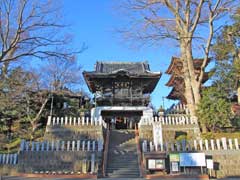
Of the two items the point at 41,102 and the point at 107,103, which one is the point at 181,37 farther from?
the point at 41,102

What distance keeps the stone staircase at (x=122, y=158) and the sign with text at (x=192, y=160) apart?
6.70 feet

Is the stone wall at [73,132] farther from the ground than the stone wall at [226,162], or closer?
farther from the ground

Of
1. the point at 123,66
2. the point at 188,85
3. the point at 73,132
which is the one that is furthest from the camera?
the point at 123,66

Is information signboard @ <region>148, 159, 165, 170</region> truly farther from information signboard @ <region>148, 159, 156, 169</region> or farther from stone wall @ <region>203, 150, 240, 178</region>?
stone wall @ <region>203, 150, 240, 178</region>

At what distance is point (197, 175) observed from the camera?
34.1 ft

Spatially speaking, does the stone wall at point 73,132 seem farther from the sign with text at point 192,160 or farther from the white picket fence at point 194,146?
the sign with text at point 192,160

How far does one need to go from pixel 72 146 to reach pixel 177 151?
5.04 meters

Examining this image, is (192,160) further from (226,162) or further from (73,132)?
(73,132)

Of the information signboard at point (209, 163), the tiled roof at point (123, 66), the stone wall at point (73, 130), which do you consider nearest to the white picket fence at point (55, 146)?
the stone wall at point (73, 130)

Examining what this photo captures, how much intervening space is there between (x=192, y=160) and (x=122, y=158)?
345 centimetres

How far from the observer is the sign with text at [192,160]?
1066cm

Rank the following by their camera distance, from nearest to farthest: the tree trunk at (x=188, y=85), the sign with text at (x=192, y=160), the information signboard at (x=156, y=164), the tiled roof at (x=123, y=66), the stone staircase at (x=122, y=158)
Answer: the sign with text at (x=192, y=160)
the information signboard at (x=156, y=164)
the stone staircase at (x=122, y=158)
the tree trunk at (x=188, y=85)
the tiled roof at (x=123, y=66)

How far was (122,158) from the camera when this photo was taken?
12.4 metres

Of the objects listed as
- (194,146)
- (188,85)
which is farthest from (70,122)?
(188,85)
